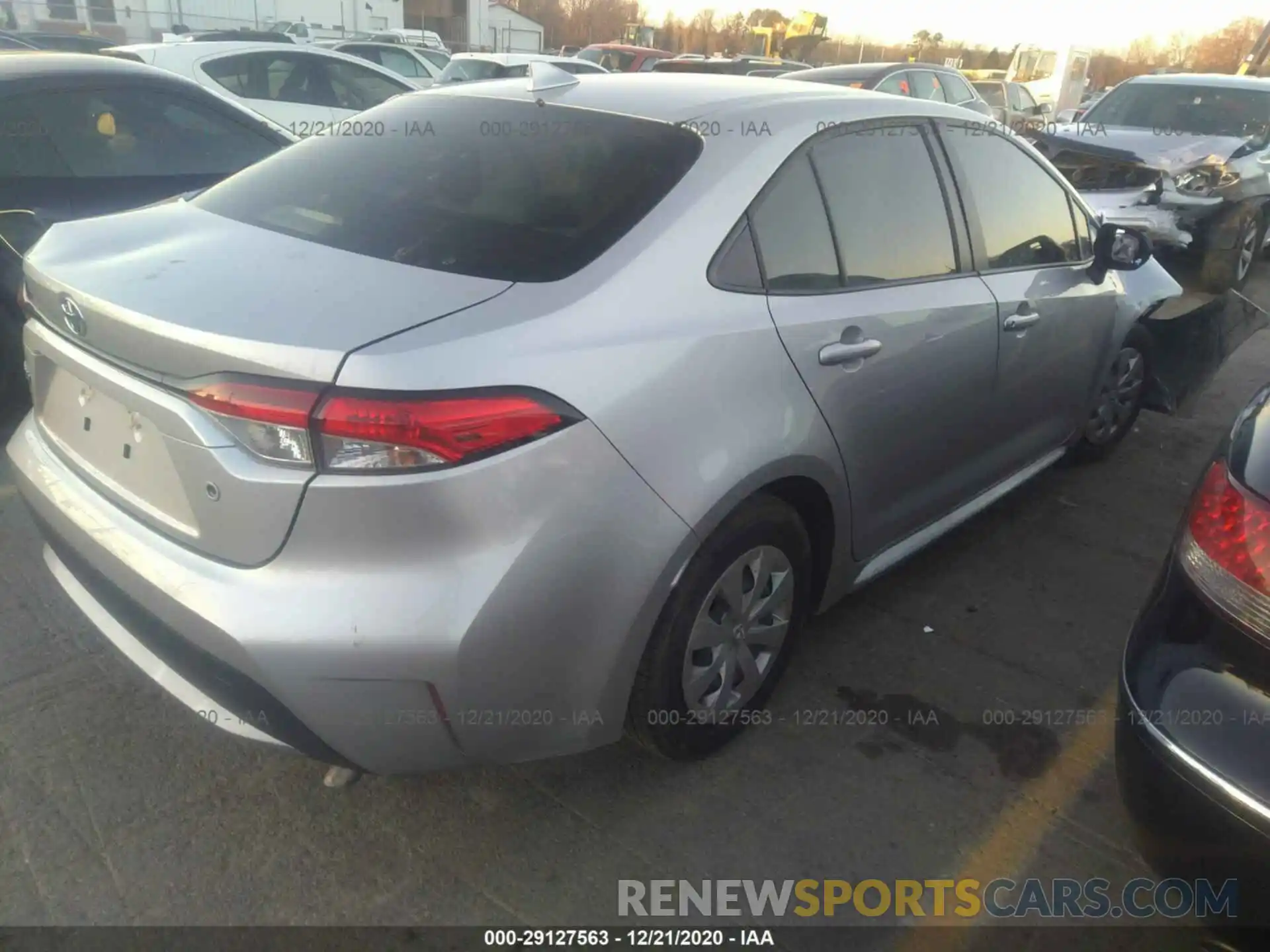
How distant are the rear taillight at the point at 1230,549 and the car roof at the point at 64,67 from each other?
443 centimetres

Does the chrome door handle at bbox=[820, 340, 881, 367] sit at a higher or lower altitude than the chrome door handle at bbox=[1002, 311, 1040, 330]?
higher

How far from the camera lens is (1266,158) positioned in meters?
8.64

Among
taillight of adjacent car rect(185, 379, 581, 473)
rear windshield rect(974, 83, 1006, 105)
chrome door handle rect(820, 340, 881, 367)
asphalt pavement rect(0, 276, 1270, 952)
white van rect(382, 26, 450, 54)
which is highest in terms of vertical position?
taillight of adjacent car rect(185, 379, 581, 473)

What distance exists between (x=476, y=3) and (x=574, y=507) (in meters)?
46.9

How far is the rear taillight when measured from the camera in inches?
69.9

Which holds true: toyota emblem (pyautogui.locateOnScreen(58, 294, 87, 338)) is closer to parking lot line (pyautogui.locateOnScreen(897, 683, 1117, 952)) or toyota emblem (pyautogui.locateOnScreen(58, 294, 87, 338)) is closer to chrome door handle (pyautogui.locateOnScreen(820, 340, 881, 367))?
chrome door handle (pyautogui.locateOnScreen(820, 340, 881, 367))

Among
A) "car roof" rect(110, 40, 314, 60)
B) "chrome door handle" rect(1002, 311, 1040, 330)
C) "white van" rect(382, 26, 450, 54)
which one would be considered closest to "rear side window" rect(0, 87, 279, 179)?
"chrome door handle" rect(1002, 311, 1040, 330)

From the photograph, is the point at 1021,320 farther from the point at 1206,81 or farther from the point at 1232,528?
the point at 1206,81

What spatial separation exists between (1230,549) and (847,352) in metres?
0.98

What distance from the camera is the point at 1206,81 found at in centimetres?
931

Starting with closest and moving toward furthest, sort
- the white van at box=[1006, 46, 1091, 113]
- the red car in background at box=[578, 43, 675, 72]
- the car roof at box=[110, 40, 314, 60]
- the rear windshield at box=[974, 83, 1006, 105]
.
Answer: the car roof at box=[110, 40, 314, 60]
the rear windshield at box=[974, 83, 1006, 105]
the red car in background at box=[578, 43, 675, 72]
the white van at box=[1006, 46, 1091, 113]

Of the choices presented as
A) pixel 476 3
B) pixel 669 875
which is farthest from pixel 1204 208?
pixel 476 3

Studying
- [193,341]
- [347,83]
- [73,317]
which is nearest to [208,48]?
[347,83]

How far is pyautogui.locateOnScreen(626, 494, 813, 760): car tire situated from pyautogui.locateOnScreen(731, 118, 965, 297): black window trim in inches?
21.9
